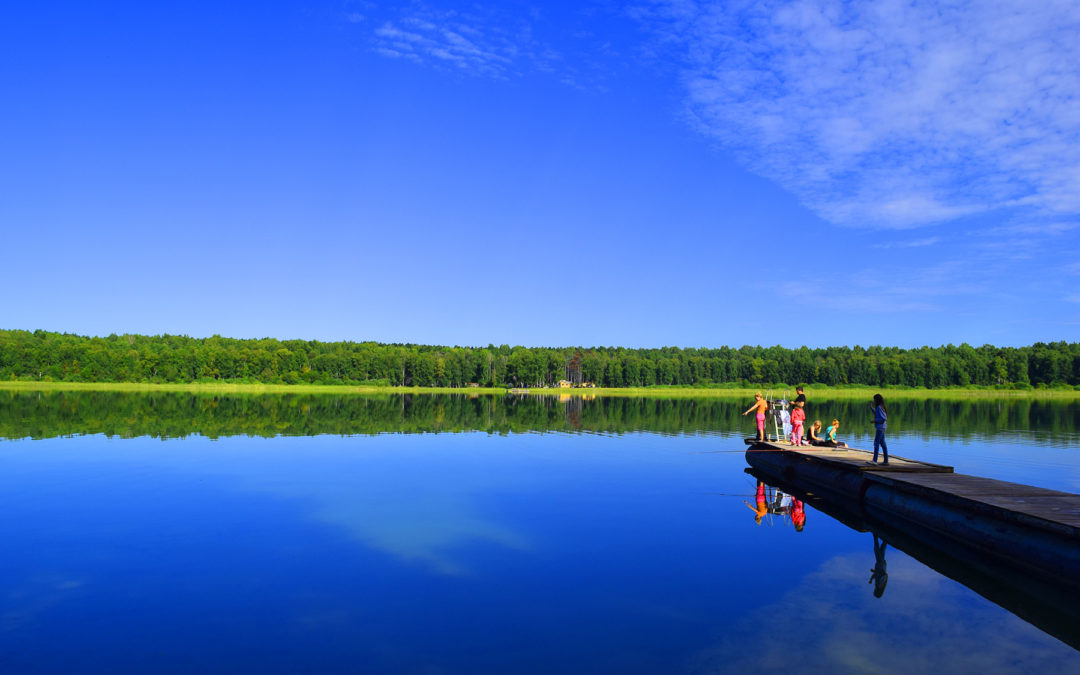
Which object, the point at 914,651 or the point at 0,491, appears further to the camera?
the point at 0,491

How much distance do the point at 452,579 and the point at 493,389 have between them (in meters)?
184

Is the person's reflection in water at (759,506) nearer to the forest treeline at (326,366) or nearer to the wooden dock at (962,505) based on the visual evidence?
the wooden dock at (962,505)

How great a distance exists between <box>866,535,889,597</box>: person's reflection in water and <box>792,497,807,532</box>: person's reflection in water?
2.45m

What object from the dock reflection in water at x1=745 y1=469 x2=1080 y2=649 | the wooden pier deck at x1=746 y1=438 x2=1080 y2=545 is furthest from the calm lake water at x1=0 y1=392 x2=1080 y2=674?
the wooden pier deck at x1=746 y1=438 x2=1080 y2=545

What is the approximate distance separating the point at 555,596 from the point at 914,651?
5669 millimetres

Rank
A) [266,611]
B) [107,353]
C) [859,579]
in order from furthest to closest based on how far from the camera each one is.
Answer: [107,353], [859,579], [266,611]

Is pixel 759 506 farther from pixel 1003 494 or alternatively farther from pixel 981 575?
pixel 981 575

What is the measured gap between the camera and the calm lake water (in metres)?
9.59

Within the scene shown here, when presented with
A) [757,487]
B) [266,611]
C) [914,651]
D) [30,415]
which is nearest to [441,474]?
[757,487]

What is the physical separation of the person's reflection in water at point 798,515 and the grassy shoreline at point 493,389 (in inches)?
4808

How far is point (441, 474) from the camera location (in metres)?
27.4

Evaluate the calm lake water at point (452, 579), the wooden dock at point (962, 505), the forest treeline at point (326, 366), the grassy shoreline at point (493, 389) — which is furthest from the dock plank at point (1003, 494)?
the forest treeline at point (326, 366)

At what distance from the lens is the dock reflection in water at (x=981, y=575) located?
1192 centimetres

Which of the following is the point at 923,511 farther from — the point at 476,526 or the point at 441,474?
the point at 441,474
